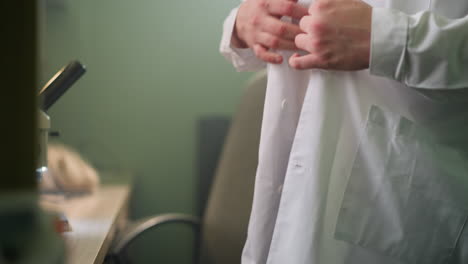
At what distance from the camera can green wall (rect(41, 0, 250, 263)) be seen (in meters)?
1.63

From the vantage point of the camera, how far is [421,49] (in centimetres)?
52

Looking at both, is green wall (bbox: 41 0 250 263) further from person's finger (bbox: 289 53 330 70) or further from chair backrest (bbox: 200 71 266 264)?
person's finger (bbox: 289 53 330 70)

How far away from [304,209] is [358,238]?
0.08 m

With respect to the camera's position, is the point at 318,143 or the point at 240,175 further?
the point at 240,175

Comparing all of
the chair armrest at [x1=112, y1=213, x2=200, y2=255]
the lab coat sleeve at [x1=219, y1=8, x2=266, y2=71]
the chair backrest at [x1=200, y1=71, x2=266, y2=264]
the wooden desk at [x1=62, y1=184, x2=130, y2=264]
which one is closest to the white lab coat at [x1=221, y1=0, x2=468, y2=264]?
the lab coat sleeve at [x1=219, y1=8, x2=266, y2=71]

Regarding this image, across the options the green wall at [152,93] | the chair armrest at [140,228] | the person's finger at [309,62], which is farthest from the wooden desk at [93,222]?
the person's finger at [309,62]

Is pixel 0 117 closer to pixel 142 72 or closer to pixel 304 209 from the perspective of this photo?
pixel 304 209

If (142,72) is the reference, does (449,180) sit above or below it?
above

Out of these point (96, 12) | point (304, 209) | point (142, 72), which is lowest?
point (142, 72)

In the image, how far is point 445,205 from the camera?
577 mm

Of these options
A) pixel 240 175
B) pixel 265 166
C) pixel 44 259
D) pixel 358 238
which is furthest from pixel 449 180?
pixel 240 175

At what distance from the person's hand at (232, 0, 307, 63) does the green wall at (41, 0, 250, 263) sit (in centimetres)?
89

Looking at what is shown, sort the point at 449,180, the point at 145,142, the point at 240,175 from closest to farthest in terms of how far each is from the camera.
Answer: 1. the point at 449,180
2. the point at 240,175
3. the point at 145,142

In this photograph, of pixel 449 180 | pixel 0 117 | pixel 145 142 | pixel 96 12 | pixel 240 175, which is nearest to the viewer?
pixel 0 117
